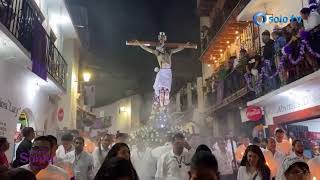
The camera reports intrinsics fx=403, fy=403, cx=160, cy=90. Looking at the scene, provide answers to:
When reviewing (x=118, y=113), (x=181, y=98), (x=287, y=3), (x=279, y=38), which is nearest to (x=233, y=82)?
(x=287, y=3)

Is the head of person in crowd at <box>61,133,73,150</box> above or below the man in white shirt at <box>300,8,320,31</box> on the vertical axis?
below

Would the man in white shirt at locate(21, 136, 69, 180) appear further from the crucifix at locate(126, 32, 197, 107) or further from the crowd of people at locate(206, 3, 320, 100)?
the crucifix at locate(126, 32, 197, 107)

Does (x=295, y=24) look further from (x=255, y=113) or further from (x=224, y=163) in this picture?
(x=224, y=163)

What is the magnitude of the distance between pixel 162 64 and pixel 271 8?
5.71 meters

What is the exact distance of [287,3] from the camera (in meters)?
16.0

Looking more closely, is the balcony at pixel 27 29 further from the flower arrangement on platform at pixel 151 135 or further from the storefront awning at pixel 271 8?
the storefront awning at pixel 271 8

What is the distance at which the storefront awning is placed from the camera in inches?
603

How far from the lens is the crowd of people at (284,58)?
1106 centimetres

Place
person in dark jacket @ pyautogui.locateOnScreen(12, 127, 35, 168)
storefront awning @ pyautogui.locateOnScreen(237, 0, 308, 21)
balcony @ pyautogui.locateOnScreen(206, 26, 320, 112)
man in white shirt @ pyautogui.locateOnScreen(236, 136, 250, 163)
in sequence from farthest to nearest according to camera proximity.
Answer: storefront awning @ pyautogui.locateOnScreen(237, 0, 308, 21) < man in white shirt @ pyautogui.locateOnScreen(236, 136, 250, 163) < balcony @ pyautogui.locateOnScreen(206, 26, 320, 112) < person in dark jacket @ pyautogui.locateOnScreen(12, 127, 35, 168)

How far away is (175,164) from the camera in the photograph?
8.14 m

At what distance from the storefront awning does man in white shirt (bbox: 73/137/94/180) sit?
10.2 m

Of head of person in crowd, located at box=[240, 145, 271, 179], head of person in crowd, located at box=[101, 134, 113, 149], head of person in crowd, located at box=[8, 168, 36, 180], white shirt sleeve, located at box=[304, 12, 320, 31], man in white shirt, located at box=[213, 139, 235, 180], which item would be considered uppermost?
white shirt sleeve, located at box=[304, 12, 320, 31]

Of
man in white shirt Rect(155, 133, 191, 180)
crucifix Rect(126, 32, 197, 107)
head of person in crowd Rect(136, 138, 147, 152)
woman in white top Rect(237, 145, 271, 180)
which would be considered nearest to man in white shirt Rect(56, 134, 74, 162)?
man in white shirt Rect(155, 133, 191, 180)

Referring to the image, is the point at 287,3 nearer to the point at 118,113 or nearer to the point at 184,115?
the point at 184,115
